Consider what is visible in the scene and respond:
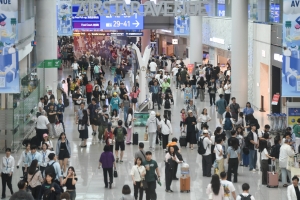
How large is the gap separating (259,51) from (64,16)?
11410 mm

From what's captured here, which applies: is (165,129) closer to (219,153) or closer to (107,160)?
(219,153)

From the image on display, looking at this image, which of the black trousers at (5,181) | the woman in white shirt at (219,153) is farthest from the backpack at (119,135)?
the black trousers at (5,181)

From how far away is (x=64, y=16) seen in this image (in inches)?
1603

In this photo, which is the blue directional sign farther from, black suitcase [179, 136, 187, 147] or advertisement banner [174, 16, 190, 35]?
black suitcase [179, 136, 187, 147]

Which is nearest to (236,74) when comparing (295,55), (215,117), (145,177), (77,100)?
(215,117)

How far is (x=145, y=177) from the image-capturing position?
16844 millimetres

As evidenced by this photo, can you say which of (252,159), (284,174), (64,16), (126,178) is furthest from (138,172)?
(64,16)

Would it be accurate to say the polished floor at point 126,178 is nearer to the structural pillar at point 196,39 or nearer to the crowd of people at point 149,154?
the crowd of people at point 149,154

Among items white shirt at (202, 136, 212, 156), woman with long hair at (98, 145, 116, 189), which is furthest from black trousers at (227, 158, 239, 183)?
woman with long hair at (98, 145, 116, 189)

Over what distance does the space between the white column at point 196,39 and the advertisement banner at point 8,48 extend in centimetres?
2602

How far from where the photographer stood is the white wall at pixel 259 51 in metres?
32.2

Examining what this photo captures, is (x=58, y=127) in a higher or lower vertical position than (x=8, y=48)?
lower

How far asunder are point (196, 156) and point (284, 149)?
4.87 meters

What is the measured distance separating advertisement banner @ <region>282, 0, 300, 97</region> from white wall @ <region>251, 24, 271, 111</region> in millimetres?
10061
